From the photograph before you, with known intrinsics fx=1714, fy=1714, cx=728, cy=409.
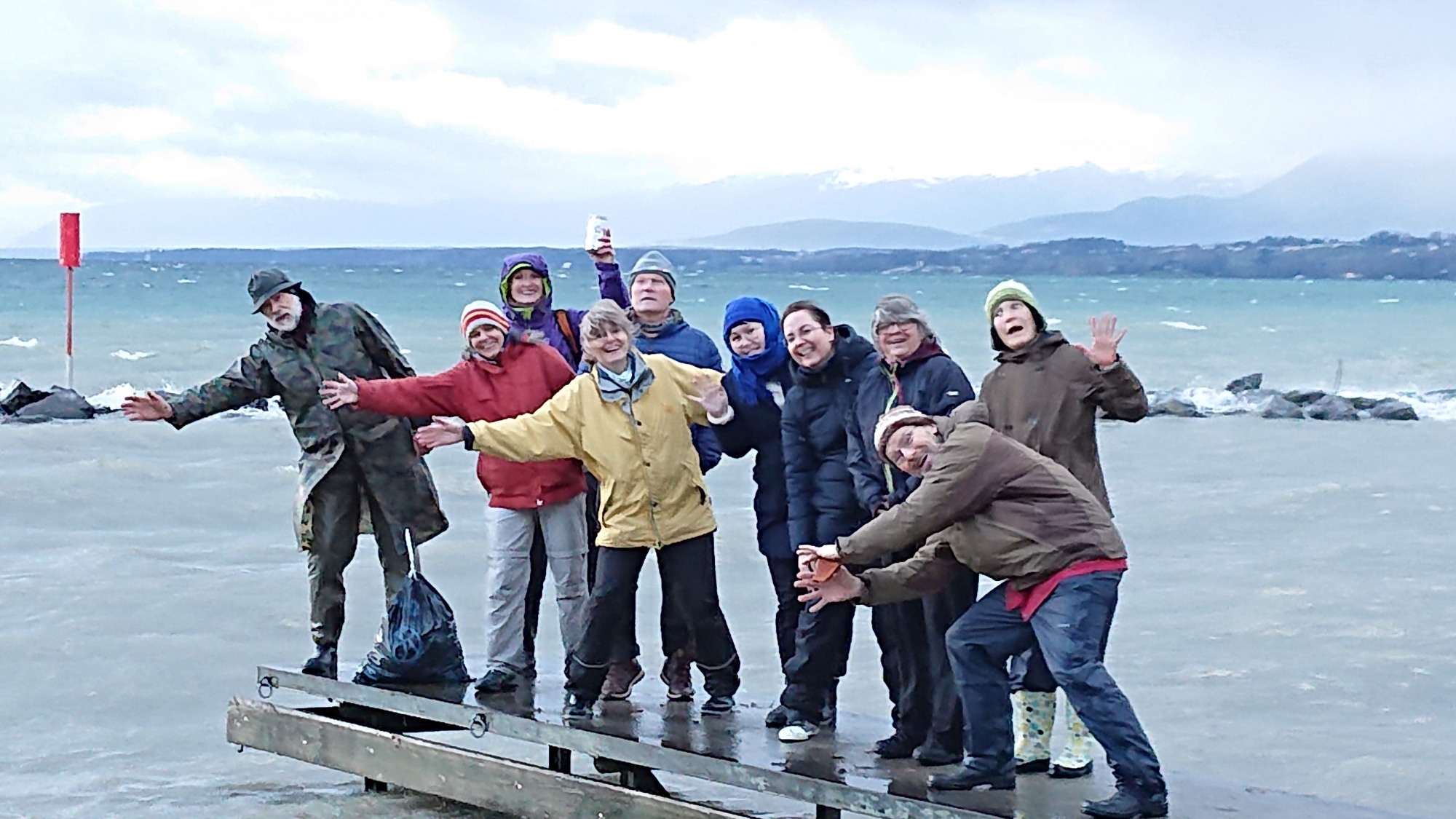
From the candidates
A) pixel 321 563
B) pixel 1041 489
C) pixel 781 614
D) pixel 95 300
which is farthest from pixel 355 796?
pixel 95 300

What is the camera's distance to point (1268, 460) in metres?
19.6

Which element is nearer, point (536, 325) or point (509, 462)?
point (509, 462)

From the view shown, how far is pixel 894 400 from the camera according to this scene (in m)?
5.91

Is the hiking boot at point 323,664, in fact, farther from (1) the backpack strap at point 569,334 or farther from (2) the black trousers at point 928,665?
(2) the black trousers at point 928,665

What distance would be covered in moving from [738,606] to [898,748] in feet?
16.4

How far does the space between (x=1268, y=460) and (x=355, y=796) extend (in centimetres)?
1452

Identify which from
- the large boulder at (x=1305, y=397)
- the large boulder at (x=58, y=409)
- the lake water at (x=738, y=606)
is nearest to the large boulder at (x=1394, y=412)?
the lake water at (x=738, y=606)

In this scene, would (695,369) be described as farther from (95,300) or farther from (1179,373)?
(95,300)

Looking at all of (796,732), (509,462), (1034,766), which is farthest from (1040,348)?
(509,462)

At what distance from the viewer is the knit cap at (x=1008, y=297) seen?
5750mm

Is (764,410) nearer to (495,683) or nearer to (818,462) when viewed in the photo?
(818,462)

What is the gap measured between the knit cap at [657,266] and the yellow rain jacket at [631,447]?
69 cm

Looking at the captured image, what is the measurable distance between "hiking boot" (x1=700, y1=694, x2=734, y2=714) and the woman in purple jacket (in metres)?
0.78

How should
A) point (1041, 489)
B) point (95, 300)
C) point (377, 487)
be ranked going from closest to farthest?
1. point (1041, 489)
2. point (377, 487)
3. point (95, 300)
